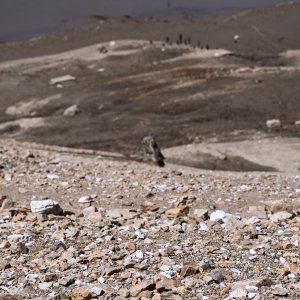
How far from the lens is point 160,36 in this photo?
162 feet

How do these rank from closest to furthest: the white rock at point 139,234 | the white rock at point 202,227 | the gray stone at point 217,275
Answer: the gray stone at point 217,275, the white rock at point 139,234, the white rock at point 202,227

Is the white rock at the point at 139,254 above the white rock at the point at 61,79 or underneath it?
above

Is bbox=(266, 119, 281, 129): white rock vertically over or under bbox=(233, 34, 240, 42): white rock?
under

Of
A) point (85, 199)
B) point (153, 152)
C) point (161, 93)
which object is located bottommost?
point (161, 93)

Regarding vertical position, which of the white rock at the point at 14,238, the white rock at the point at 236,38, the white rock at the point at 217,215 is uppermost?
the white rock at the point at 14,238

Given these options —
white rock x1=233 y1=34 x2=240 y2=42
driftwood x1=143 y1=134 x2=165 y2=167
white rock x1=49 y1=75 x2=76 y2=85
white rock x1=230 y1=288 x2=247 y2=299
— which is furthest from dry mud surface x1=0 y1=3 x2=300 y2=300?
white rock x1=233 y1=34 x2=240 y2=42

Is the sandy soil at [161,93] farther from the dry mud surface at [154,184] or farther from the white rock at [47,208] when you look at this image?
the white rock at [47,208]

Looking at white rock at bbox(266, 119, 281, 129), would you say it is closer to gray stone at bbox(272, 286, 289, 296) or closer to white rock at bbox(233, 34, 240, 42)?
gray stone at bbox(272, 286, 289, 296)

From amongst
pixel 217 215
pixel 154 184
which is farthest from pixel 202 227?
pixel 154 184

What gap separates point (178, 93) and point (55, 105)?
5.59 metres

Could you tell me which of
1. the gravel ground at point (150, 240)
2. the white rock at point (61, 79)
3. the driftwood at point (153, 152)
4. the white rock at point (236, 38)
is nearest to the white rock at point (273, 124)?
the driftwood at point (153, 152)

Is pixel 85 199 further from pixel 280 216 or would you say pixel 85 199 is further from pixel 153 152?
pixel 153 152

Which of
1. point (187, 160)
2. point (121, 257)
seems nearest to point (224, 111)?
point (187, 160)

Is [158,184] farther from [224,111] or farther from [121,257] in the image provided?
[224,111]
